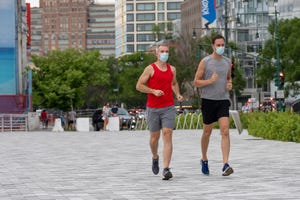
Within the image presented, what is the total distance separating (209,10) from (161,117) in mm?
124633

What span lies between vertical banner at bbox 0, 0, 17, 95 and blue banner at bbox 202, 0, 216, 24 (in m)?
69.7

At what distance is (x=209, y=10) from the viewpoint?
137 m

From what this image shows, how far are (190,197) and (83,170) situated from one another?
490 centimetres

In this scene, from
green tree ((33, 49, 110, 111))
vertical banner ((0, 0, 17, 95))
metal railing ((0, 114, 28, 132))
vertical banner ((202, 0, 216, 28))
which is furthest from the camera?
vertical banner ((202, 0, 216, 28))

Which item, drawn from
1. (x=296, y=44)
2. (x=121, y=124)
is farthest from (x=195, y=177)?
(x=296, y=44)

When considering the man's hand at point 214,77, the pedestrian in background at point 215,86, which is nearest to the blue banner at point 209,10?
the pedestrian in background at point 215,86

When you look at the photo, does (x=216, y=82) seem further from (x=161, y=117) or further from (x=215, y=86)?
(x=161, y=117)

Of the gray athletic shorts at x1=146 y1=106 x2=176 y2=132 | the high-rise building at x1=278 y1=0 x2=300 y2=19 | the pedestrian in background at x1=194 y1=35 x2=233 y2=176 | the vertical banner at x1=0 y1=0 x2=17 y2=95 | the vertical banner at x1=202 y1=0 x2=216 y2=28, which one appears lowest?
the gray athletic shorts at x1=146 y1=106 x2=176 y2=132

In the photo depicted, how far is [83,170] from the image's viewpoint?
1492cm

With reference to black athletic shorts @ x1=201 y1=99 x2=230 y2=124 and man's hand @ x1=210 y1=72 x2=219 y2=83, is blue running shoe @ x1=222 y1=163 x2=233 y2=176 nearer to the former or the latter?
black athletic shorts @ x1=201 y1=99 x2=230 y2=124

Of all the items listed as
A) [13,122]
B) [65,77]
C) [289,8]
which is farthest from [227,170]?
[289,8]

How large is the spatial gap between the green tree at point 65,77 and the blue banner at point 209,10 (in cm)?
6120

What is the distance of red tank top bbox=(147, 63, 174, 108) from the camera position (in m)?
13.0

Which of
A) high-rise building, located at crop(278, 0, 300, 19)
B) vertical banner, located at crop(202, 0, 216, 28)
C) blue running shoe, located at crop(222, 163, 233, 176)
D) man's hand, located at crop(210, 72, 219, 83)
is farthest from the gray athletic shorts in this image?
vertical banner, located at crop(202, 0, 216, 28)
